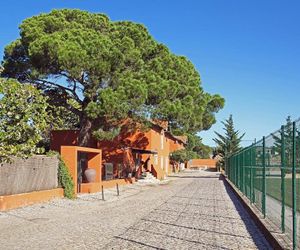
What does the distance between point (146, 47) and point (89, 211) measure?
17.1 m

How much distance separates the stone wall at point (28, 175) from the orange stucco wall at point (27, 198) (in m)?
0.27

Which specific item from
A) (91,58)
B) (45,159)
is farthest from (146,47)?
(45,159)

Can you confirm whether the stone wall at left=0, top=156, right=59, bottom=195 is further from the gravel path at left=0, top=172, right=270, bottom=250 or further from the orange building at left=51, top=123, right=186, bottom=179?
the orange building at left=51, top=123, right=186, bottom=179

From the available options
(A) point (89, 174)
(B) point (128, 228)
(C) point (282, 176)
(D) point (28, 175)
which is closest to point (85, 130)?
(A) point (89, 174)

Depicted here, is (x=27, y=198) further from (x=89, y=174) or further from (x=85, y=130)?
(x=85, y=130)

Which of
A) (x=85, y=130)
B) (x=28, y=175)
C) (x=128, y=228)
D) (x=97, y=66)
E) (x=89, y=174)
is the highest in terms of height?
(x=97, y=66)

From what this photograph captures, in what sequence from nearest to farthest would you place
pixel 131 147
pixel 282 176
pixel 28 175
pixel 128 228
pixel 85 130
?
pixel 282 176, pixel 128 228, pixel 28 175, pixel 85 130, pixel 131 147

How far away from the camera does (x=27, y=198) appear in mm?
18766

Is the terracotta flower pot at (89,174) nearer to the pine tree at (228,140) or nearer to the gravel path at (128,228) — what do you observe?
the gravel path at (128,228)

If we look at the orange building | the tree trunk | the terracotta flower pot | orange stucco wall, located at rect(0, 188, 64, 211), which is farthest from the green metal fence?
the orange building

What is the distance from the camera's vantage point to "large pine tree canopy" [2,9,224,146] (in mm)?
26844

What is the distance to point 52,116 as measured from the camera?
A: 3272 cm

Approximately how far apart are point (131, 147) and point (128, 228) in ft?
96.7

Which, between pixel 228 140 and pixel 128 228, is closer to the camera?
pixel 128 228
